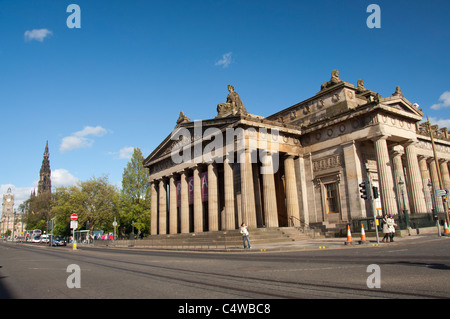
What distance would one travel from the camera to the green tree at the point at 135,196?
5756cm

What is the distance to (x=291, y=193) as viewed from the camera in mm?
31891

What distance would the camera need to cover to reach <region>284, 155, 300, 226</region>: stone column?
3120 centimetres

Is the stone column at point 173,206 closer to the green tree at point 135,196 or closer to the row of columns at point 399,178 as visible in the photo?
the green tree at point 135,196

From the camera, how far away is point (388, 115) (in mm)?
27891

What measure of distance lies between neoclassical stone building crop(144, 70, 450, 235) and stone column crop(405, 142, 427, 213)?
3.2 inches

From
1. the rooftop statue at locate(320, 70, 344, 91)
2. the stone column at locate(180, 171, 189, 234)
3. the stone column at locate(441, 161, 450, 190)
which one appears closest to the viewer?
the rooftop statue at locate(320, 70, 344, 91)

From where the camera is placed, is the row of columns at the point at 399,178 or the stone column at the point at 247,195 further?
the stone column at the point at 247,195

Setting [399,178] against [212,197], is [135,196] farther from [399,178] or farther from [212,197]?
[399,178]

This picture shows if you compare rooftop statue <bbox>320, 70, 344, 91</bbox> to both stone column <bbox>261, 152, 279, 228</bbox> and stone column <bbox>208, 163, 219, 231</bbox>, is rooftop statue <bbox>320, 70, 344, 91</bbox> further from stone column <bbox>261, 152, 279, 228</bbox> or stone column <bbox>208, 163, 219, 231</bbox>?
stone column <bbox>208, 163, 219, 231</bbox>
